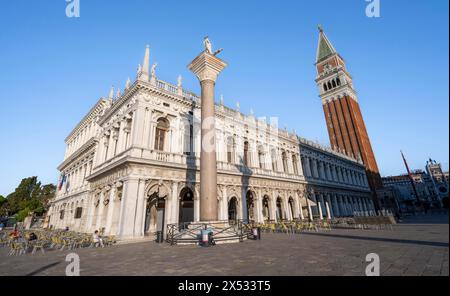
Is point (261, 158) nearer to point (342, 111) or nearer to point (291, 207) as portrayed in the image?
point (291, 207)

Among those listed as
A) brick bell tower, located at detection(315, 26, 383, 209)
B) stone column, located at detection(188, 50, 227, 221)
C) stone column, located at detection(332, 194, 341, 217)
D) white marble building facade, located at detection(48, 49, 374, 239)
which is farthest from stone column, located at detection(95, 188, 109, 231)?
brick bell tower, located at detection(315, 26, 383, 209)

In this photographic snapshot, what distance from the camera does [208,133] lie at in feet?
42.8

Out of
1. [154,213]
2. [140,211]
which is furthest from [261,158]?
[140,211]

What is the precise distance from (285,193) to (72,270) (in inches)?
985

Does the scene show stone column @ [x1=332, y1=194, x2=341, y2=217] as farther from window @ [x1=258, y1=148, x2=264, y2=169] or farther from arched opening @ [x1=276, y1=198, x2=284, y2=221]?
window @ [x1=258, y1=148, x2=264, y2=169]

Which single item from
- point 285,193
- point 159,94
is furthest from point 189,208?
point 285,193

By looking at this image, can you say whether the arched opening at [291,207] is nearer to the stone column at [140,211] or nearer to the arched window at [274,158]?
the arched window at [274,158]

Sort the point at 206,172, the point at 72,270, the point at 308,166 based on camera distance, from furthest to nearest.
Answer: the point at 308,166 → the point at 206,172 → the point at 72,270

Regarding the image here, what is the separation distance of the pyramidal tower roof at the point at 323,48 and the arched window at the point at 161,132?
59940 millimetres

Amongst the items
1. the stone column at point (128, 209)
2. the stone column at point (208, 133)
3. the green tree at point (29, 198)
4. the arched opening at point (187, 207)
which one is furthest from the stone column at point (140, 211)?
the green tree at point (29, 198)

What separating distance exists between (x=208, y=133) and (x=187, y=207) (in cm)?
1017

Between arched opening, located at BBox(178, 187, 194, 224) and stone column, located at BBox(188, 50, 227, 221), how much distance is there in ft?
25.2
